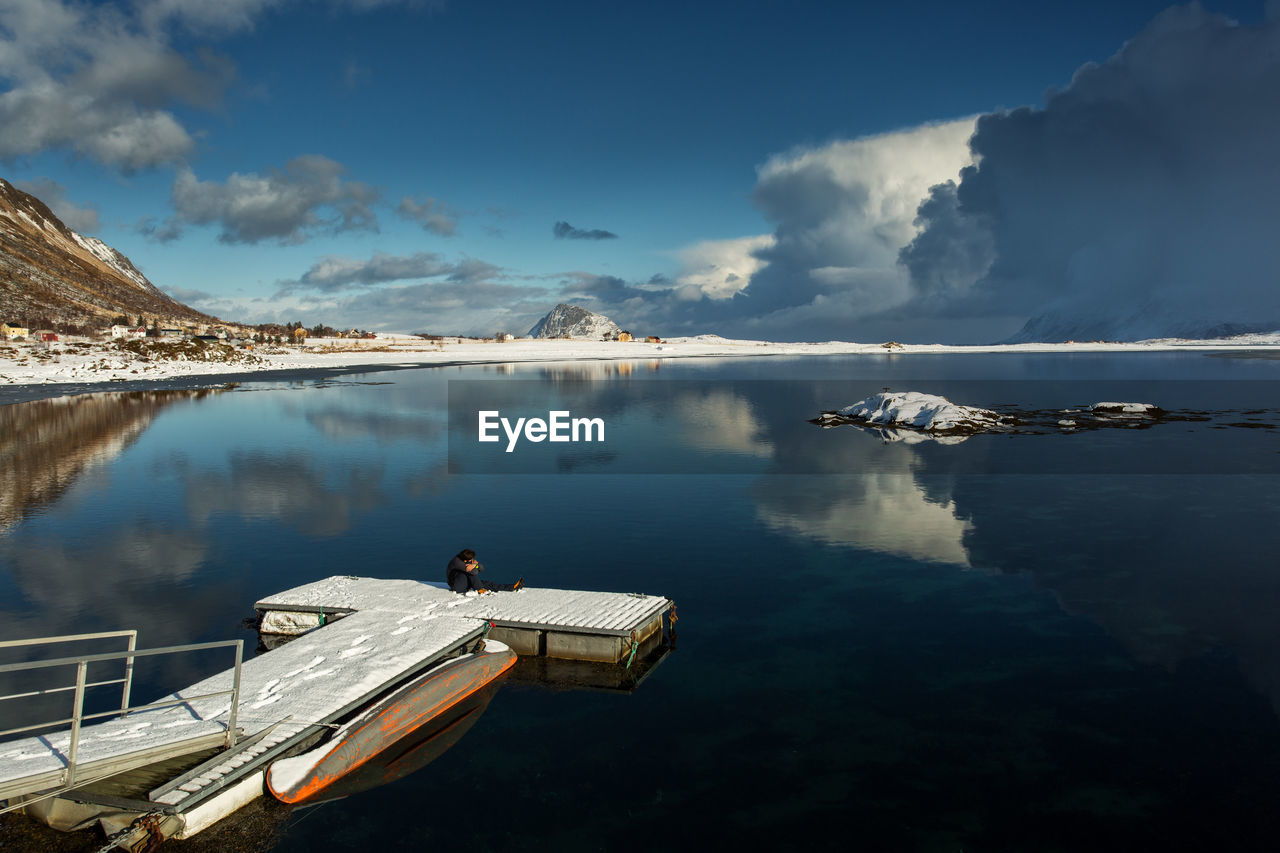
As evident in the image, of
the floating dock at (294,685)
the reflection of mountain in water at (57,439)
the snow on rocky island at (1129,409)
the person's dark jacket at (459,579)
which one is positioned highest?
the snow on rocky island at (1129,409)

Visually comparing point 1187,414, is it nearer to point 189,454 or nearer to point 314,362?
point 189,454

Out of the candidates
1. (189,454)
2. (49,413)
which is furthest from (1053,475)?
(49,413)

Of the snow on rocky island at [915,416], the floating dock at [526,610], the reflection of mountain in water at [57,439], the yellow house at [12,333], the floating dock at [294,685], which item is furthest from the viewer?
the yellow house at [12,333]

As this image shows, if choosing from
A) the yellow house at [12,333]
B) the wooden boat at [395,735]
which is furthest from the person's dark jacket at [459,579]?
the yellow house at [12,333]

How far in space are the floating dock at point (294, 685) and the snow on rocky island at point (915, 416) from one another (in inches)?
1792

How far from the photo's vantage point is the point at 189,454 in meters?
45.5

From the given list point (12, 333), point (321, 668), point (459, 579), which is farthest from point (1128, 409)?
point (12, 333)

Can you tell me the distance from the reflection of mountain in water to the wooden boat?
73.9 feet

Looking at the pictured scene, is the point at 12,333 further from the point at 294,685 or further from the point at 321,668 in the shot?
the point at 294,685

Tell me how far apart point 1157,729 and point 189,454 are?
47165 mm

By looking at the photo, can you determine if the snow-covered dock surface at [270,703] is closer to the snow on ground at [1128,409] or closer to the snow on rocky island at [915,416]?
the snow on rocky island at [915,416]

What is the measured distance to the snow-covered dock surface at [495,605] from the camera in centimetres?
1800

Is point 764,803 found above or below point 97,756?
below

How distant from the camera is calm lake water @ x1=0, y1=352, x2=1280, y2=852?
12.3m
